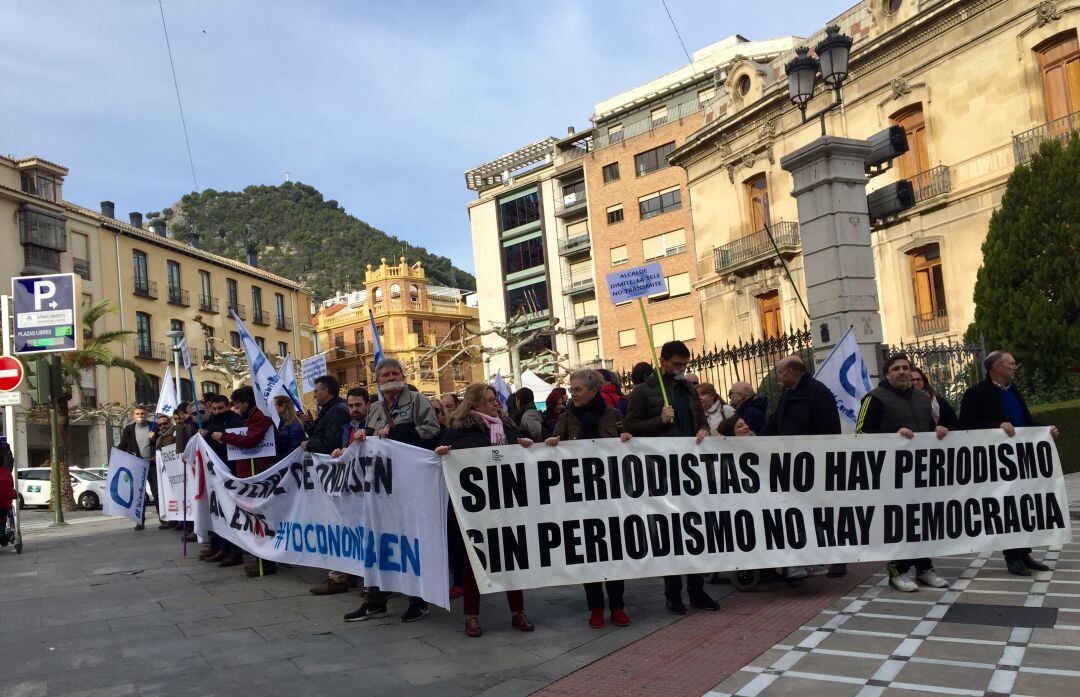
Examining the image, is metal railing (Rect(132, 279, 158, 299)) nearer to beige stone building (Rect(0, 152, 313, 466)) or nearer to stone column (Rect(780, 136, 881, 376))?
beige stone building (Rect(0, 152, 313, 466))

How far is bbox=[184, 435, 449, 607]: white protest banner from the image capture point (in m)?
5.88

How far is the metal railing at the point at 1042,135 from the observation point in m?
20.4

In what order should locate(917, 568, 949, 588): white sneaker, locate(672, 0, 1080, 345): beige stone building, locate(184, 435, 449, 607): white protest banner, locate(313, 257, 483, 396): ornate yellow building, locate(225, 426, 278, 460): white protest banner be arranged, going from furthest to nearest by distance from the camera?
locate(313, 257, 483, 396): ornate yellow building, locate(672, 0, 1080, 345): beige stone building, locate(225, 426, 278, 460): white protest banner, locate(917, 568, 949, 588): white sneaker, locate(184, 435, 449, 607): white protest banner

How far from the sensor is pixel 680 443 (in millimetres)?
6195

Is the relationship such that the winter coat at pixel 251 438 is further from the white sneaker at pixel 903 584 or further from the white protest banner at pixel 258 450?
the white sneaker at pixel 903 584

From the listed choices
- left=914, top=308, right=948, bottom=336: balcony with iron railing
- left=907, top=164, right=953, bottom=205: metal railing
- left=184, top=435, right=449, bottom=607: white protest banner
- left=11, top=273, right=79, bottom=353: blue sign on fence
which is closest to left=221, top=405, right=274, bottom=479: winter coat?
left=184, top=435, right=449, bottom=607: white protest banner

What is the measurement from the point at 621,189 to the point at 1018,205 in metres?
32.1

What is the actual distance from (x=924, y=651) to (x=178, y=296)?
4638 centimetres

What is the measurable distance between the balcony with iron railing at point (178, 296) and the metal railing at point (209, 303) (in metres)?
0.95

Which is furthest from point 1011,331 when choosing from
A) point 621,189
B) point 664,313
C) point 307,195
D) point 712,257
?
point 307,195

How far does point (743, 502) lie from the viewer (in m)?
6.30

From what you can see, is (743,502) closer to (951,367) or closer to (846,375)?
(846,375)

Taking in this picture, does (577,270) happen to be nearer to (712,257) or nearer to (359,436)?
(712,257)

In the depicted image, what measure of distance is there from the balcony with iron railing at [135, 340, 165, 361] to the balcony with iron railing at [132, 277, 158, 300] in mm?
2361
